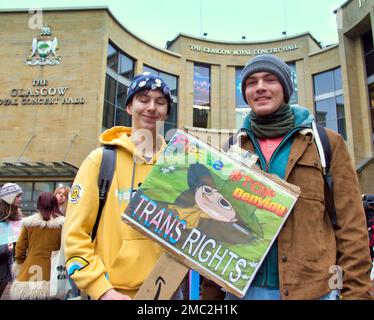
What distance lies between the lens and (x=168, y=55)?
24.1 m

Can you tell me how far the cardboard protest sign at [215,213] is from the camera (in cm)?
141

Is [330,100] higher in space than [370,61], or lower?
lower

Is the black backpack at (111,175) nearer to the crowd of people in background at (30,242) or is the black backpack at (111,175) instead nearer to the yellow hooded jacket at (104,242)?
the yellow hooded jacket at (104,242)

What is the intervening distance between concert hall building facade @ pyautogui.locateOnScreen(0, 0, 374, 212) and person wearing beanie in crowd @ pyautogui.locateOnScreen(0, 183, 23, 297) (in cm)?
1339

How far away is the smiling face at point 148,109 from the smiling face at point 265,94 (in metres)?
0.58

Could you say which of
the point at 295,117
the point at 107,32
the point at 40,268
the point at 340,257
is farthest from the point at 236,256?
the point at 107,32

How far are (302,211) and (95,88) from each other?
741 inches

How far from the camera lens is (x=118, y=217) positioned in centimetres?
182

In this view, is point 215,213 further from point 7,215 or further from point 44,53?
point 44,53

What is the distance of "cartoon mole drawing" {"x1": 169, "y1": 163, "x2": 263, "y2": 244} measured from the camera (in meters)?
1.44

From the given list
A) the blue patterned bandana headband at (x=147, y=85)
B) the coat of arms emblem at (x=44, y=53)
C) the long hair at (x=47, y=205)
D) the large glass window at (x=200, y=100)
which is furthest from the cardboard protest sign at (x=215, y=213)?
the large glass window at (x=200, y=100)

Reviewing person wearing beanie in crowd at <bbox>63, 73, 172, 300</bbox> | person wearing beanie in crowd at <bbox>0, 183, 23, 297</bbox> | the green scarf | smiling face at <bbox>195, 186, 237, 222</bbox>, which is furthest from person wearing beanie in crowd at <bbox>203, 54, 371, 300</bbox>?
person wearing beanie in crowd at <bbox>0, 183, 23, 297</bbox>

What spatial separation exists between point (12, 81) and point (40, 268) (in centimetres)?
1826

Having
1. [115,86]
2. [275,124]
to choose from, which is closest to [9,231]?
[275,124]
